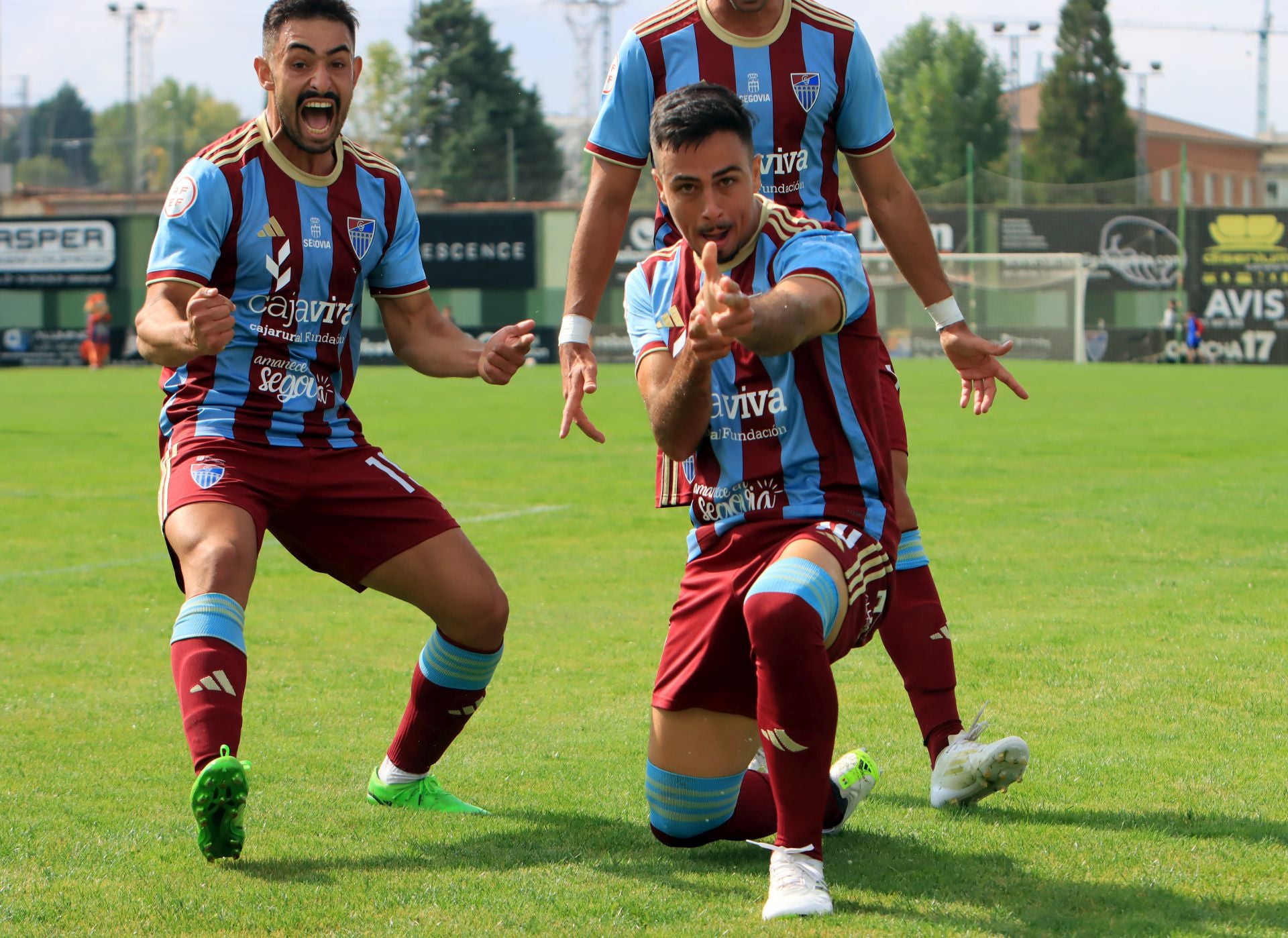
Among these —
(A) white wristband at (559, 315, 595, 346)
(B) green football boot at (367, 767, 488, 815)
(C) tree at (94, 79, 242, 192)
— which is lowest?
(B) green football boot at (367, 767, 488, 815)

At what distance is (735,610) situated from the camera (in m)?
3.97

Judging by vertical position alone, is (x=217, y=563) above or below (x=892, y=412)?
below

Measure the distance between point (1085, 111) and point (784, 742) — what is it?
267 feet

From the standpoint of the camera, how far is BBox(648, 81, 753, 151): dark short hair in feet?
12.5

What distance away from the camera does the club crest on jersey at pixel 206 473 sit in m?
4.41

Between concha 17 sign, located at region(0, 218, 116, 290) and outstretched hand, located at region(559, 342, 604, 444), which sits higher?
concha 17 sign, located at region(0, 218, 116, 290)

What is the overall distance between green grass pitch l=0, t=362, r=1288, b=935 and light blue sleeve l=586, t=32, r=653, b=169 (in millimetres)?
1928

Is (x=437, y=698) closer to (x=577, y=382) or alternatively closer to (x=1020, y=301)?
(x=577, y=382)

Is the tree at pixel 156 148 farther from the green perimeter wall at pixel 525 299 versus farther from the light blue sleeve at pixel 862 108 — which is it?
the light blue sleeve at pixel 862 108

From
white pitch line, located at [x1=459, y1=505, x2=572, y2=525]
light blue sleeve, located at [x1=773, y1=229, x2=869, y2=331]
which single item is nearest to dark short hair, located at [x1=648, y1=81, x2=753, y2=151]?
light blue sleeve, located at [x1=773, y1=229, x2=869, y2=331]

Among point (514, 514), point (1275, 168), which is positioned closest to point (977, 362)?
point (514, 514)

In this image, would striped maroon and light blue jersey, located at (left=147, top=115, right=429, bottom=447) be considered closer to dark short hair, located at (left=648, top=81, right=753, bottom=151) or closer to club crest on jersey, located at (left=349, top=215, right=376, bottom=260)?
club crest on jersey, located at (left=349, top=215, right=376, bottom=260)

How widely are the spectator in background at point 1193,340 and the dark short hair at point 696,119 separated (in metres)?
38.6

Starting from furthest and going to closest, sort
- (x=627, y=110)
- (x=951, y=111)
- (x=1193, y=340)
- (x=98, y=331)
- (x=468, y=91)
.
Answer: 1. (x=951, y=111)
2. (x=468, y=91)
3. (x=1193, y=340)
4. (x=98, y=331)
5. (x=627, y=110)
